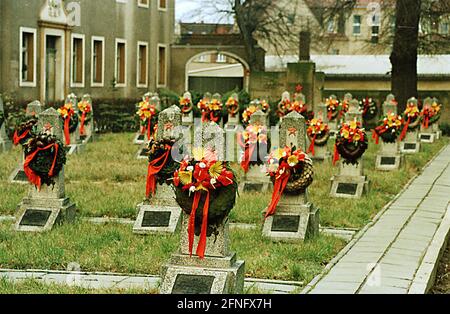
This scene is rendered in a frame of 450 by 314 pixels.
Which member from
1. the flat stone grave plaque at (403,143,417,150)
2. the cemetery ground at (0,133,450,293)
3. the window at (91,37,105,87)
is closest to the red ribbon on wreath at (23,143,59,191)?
the cemetery ground at (0,133,450,293)

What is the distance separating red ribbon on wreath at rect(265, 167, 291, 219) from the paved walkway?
3.87 ft

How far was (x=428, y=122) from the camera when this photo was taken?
29547 mm

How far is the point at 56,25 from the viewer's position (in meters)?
34.2

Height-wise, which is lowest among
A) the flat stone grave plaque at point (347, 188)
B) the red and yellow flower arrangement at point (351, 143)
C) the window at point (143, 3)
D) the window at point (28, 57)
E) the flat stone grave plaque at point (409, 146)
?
the flat stone grave plaque at point (347, 188)

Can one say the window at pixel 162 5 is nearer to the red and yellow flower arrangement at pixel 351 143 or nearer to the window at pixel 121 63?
the window at pixel 121 63

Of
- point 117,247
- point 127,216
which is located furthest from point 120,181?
point 117,247

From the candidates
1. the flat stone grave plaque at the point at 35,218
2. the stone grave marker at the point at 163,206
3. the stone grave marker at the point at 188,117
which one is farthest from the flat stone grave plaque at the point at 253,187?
the stone grave marker at the point at 188,117

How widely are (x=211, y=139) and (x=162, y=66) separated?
36.4m

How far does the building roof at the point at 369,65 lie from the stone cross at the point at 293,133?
2941cm

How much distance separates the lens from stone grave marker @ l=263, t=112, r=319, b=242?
1156 centimetres

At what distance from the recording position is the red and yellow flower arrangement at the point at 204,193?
7.84 meters

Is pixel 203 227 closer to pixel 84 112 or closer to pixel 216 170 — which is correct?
pixel 216 170
